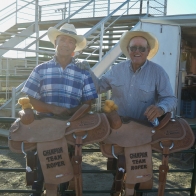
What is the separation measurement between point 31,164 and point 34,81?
678mm

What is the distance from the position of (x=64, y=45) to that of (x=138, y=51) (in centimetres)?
62

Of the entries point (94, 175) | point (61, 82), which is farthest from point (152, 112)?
point (94, 175)

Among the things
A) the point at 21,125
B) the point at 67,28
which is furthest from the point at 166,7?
the point at 21,125

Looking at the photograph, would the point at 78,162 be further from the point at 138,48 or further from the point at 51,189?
the point at 138,48

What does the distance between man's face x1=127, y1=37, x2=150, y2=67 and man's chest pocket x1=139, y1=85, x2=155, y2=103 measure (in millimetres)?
207

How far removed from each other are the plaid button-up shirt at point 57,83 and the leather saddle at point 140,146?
49 centimetres

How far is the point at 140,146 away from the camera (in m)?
2.08

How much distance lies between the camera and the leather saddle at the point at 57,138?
1.99 m

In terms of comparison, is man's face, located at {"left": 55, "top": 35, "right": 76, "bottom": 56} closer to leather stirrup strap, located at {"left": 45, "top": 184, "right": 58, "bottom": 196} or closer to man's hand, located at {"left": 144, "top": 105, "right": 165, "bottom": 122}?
man's hand, located at {"left": 144, "top": 105, "right": 165, "bottom": 122}

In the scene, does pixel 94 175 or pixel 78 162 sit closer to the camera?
pixel 78 162

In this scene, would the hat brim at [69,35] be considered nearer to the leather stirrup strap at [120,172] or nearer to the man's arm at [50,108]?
the man's arm at [50,108]

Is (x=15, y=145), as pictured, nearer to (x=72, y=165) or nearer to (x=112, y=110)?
(x=72, y=165)

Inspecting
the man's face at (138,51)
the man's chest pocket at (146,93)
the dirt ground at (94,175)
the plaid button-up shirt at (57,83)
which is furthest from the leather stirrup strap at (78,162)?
the dirt ground at (94,175)

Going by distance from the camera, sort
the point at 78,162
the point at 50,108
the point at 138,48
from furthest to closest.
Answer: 1. the point at 138,48
2. the point at 50,108
3. the point at 78,162
